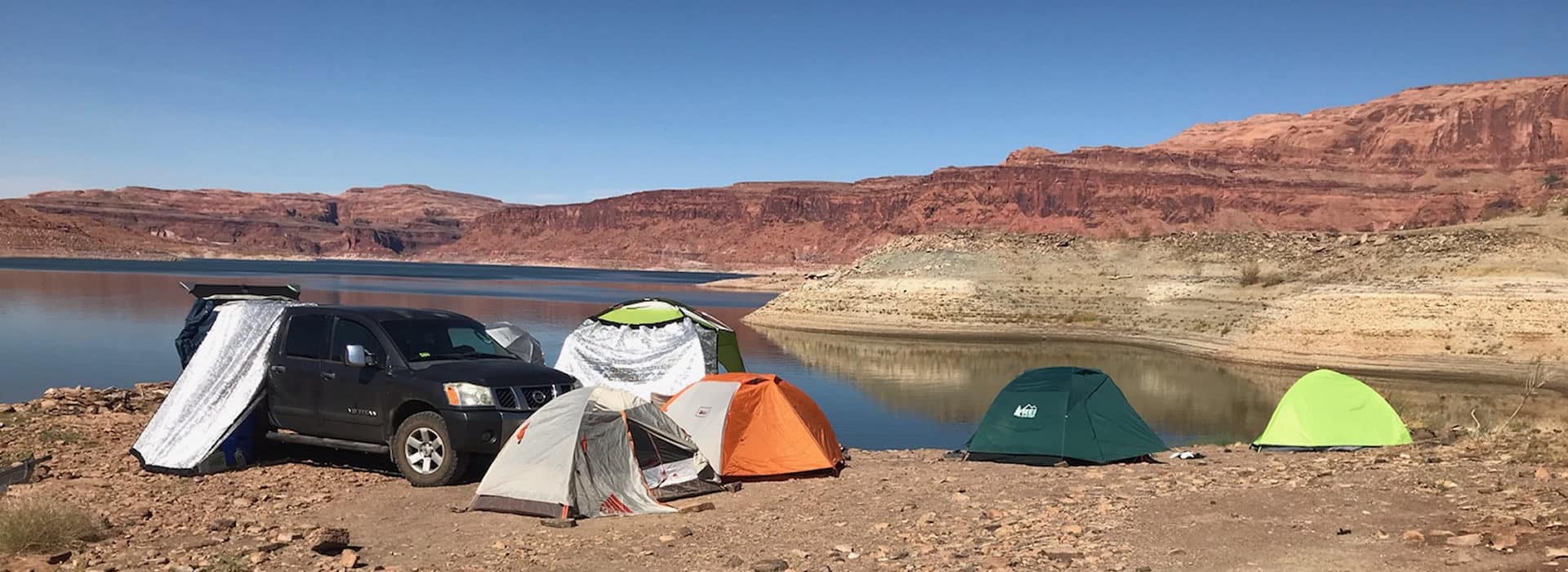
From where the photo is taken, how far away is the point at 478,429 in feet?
34.1

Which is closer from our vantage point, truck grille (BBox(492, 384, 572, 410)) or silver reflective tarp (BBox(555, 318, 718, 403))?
truck grille (BBox(492, 384, 572, 410))

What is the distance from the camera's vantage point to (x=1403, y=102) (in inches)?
6880

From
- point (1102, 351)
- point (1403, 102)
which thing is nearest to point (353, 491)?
point (1102, 351)

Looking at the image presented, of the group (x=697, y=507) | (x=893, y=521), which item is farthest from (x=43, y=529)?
(x=893, y=521)

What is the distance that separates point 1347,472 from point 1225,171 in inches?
6779

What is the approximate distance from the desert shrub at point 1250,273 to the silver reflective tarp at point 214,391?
139 ft

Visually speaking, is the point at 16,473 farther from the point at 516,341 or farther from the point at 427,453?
the point at 516,341

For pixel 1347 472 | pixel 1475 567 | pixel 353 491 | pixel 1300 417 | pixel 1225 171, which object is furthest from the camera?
pixel 1225 171

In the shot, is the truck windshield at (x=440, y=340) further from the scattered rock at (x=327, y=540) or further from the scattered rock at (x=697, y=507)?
the scattered rock at (x=697, y=507)

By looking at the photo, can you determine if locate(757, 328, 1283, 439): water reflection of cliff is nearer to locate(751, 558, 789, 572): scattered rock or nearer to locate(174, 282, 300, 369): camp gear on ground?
locate(174, 282, 300, 369): camp gear on ground

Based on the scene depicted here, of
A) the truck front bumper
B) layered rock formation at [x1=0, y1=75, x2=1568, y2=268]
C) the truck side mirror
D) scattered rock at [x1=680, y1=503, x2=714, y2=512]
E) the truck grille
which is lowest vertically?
scattered rock at [x1=680, y1=503, x2=714, y2=512]

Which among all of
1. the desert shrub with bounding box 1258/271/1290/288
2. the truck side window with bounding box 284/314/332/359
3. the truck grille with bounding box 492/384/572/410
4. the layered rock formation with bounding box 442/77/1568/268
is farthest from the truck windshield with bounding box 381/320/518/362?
the layered rock formation with bounding box 442/77/1568/268

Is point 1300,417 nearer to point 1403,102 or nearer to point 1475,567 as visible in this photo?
point 1475,567

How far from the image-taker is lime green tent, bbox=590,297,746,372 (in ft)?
63.4
